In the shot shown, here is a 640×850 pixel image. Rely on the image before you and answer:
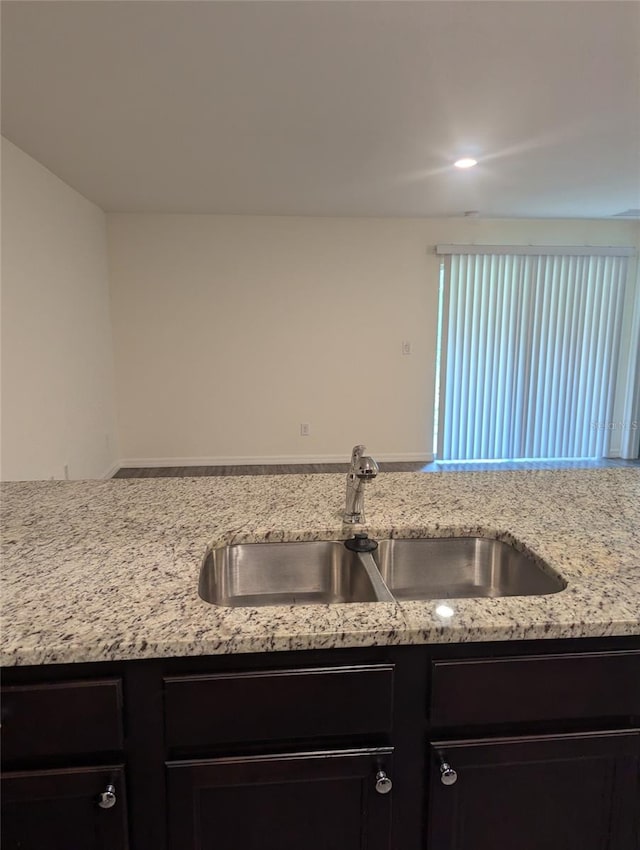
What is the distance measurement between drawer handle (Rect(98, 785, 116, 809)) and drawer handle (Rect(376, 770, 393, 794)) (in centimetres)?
45

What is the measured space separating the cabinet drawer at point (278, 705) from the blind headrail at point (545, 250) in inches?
203

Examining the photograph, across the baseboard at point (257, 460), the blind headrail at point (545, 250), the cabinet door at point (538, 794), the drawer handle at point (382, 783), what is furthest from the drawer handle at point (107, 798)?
the blind headrail at point (545, 250)

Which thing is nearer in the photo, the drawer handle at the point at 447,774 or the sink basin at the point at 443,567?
the drawer handle at the point at 447,774

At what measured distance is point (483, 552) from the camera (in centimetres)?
144

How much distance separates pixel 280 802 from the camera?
0.98 meters

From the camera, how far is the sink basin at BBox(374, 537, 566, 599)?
4.67ft

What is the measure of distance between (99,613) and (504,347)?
212 inches

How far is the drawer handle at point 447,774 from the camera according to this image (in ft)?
3.26

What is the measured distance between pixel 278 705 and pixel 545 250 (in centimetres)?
567

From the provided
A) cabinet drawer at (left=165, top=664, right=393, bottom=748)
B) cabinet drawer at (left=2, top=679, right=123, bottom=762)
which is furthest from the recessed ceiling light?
cabinet drawer at (left=2, top=679, right=123, bottom=762)

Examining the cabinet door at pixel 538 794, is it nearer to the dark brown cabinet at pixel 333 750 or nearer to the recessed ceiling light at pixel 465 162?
the dark brown cabinet at pixel 333 750

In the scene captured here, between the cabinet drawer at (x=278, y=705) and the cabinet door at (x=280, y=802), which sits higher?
the cabinet drawer at (x=278, y=705)

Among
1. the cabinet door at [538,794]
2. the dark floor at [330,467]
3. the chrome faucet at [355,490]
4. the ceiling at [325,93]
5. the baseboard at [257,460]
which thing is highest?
the ceiling at [325,93]

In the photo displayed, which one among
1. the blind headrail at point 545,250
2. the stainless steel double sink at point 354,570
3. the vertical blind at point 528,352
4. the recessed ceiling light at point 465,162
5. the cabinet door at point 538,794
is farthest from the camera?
the vertical blind at point 528,352
